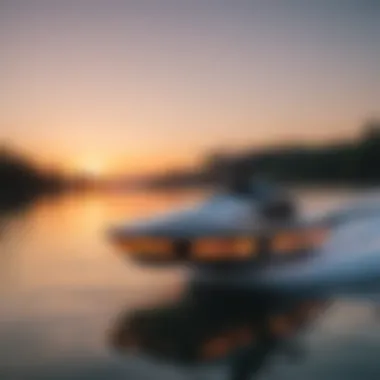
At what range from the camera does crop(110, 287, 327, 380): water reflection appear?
139 cm

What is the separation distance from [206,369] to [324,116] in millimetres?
479

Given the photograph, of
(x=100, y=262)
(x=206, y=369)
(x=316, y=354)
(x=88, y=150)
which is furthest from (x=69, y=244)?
(x=316, y=354)

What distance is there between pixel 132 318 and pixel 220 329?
0.15 meters

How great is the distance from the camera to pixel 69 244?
1.38 meters

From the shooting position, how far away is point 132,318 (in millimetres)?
1386

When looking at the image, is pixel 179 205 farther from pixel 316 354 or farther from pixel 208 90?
pixel 316 354

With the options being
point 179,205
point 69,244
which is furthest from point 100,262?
point 179,205

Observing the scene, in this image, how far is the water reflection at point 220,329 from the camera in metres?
1.39

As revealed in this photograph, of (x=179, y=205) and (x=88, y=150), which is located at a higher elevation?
(x=88, y=150)

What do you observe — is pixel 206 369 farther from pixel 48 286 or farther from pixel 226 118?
pixel 226 118

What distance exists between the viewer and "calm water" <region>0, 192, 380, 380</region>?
4.54ft

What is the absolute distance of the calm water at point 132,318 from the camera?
4.54ft

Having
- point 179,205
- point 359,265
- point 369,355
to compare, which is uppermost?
point 179,205

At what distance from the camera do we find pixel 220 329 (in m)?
1.39
